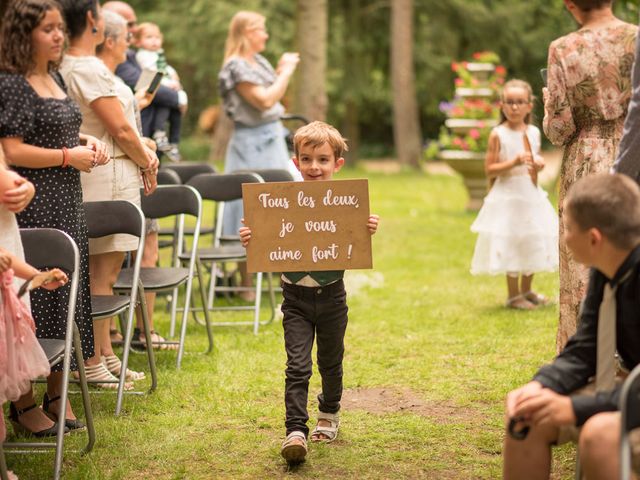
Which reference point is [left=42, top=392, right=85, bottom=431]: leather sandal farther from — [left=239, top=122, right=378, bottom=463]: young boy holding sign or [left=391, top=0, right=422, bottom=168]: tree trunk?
[left=391, top=0, right=422, bottom=168]: tree trunk

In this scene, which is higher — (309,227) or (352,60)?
(352,60)

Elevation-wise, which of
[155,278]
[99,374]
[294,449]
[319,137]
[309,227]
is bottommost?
[99,374]

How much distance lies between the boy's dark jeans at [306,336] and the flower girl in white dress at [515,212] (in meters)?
3.51

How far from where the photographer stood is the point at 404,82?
81.3 feet

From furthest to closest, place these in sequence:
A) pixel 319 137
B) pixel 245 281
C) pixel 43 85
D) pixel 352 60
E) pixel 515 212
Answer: pixel 352 60 < pixel 245 281 < pixel 515 212 < pixel 43 85 < pixel 319 137

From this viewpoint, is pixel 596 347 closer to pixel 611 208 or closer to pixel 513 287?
pixel 611 208

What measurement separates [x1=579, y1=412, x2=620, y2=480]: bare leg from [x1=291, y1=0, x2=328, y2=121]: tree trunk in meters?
11.2

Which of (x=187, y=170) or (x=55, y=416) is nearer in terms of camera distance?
(x=55, y=416)

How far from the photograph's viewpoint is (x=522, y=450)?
12.1ft

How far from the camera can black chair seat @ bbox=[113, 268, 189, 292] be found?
21.4ft

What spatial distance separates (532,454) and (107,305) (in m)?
2.85

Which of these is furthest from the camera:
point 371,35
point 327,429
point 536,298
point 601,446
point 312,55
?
point 371,35

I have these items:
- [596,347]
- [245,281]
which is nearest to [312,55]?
[245,281]

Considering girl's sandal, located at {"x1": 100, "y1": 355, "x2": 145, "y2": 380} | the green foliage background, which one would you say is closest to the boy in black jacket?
girl's sandal, located at {"x1": 100, "y1": 355, "x2": 145, "y2": 380}
